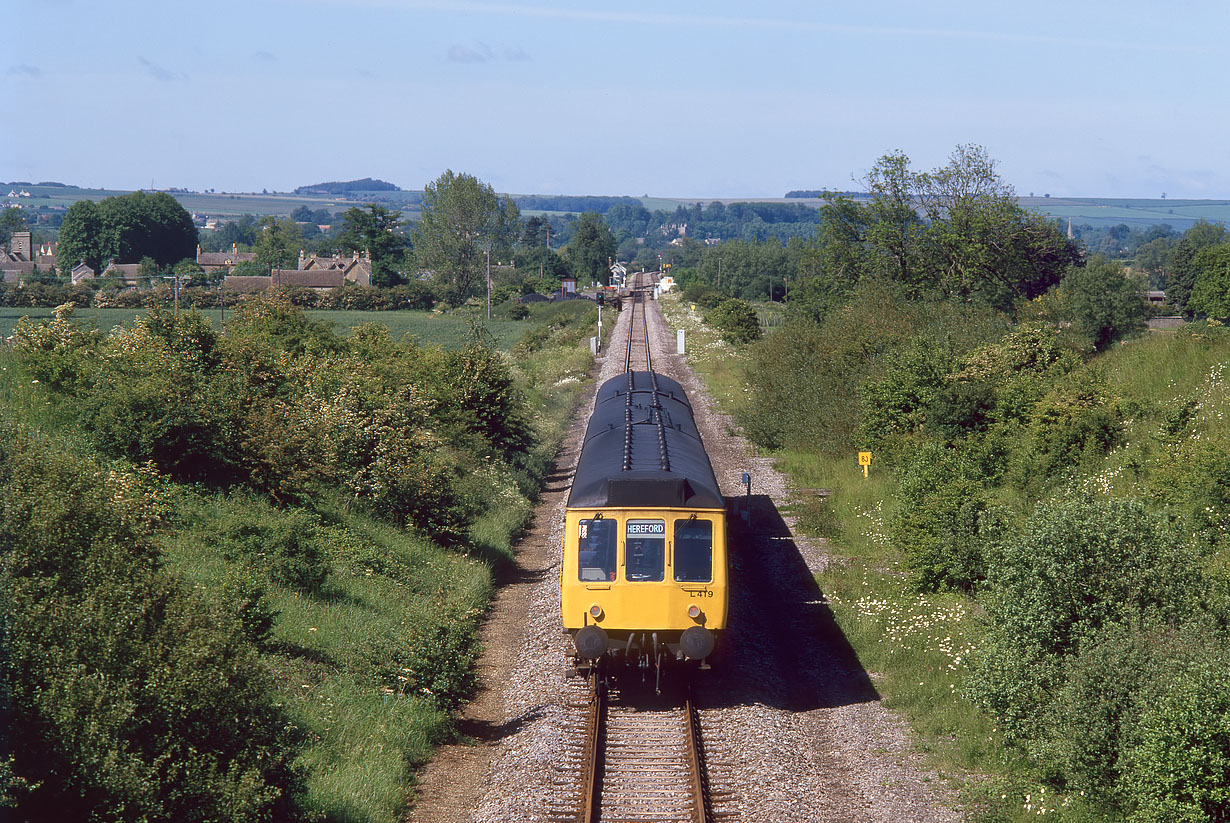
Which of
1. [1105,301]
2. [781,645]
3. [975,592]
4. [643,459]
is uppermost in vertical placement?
[1105,301]

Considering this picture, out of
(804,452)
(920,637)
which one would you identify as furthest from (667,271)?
(920,637)

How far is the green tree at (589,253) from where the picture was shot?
6235 inches

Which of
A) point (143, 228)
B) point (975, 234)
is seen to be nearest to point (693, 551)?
point (975, 234)

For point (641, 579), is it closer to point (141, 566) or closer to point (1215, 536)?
point (141, 566)

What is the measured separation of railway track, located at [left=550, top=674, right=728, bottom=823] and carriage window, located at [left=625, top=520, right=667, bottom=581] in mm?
1727

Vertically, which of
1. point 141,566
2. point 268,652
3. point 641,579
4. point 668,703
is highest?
point 141,566

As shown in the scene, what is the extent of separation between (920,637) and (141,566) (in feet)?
36.0

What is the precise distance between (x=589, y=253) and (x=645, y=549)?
489 feet

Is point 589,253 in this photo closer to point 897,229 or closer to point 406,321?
point 406,321

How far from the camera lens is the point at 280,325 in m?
29.5

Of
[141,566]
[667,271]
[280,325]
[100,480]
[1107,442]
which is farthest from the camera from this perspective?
[667,271]

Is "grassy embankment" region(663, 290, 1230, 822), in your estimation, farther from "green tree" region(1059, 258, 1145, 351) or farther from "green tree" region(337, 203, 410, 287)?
"green tree" region(337, 203, 410, 287)

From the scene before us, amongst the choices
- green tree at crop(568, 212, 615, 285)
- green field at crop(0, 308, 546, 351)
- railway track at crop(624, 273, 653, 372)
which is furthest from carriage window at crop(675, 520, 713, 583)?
green tree at crop(568, 212, 615, 285)

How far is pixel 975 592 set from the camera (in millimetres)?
16828
